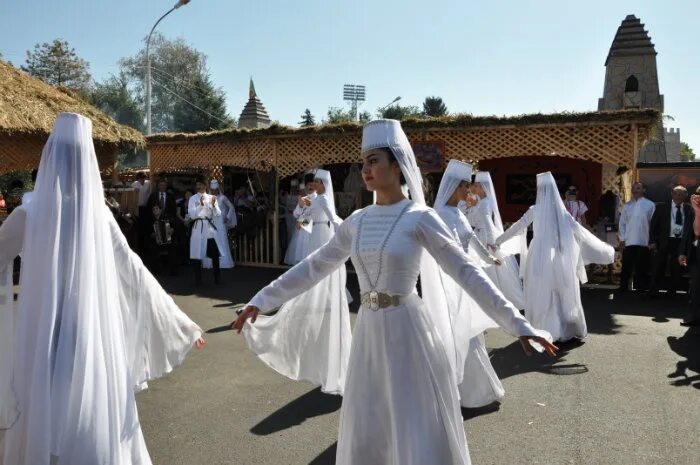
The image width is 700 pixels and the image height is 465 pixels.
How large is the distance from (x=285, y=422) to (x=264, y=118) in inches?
1187

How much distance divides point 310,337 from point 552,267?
13.0ft

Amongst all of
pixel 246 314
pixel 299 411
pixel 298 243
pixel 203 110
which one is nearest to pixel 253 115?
pixel 203 110

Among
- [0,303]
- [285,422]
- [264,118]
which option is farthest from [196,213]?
[264,118]

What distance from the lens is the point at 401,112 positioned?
60.7m

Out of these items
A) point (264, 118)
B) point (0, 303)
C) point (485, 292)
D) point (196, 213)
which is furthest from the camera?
point (264, 118)

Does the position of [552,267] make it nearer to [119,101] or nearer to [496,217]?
[496,217]

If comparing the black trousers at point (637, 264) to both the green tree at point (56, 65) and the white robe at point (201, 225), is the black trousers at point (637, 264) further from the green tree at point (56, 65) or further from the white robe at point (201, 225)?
the green tree at point (56, 65)

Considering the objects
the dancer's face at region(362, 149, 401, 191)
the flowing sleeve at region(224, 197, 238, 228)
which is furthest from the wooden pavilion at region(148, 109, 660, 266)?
the dancer's face at region(362, 149, 401, 191)

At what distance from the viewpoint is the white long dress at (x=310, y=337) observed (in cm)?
397

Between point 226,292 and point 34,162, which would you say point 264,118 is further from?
point 226,292

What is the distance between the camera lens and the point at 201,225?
436 inches

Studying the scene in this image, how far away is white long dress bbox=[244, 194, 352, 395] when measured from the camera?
3.97 meters

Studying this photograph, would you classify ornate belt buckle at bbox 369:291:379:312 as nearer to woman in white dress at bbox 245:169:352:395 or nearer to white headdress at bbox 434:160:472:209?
woman in white dress at bbox 245:169:352:395

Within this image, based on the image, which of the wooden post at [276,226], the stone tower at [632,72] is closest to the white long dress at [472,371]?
the wooden post at [276,226]
